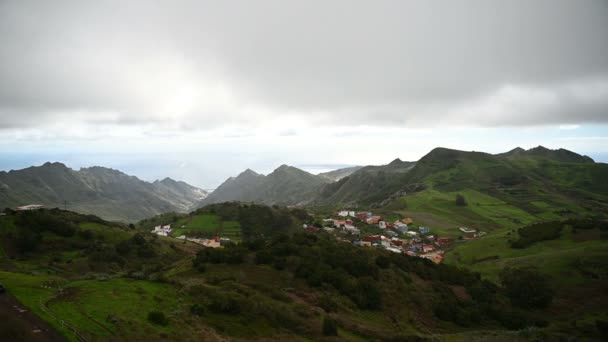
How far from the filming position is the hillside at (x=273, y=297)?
780 inches

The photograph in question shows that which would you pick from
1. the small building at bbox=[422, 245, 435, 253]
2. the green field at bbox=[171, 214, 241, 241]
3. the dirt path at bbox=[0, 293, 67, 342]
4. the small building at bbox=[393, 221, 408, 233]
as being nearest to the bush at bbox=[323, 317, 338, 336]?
the dirt path at bbox=[0, 293, 67, 342]

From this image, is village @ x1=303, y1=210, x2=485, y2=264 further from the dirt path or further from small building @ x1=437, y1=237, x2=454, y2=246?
the dirt path

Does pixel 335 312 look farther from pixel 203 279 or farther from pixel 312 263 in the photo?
pixel 203 279

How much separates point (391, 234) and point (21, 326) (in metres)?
109

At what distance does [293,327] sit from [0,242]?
218 feet

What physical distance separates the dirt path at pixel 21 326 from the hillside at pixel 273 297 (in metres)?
0.45

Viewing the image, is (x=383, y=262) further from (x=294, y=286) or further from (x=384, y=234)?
(x=384, y=234)

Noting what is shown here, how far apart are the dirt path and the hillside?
0.45m

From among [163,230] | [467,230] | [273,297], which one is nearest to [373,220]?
[467,230]

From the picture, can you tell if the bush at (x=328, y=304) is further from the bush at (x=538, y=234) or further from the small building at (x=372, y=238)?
the small building at (x=372, y=238)

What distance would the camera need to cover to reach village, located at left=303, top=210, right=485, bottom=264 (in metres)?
96.0

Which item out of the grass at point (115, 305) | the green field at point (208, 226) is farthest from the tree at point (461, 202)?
the grass at point (115, 305)

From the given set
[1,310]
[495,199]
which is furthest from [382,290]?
[495,199]

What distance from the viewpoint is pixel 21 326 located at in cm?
1587
